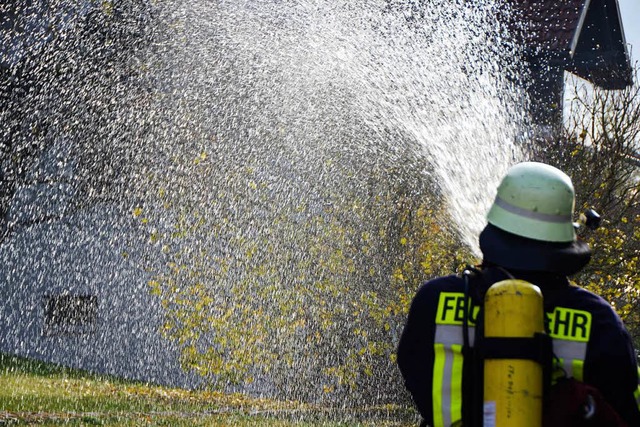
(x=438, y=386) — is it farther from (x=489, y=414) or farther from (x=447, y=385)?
(x=489, y=414)

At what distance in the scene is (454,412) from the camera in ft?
7.42

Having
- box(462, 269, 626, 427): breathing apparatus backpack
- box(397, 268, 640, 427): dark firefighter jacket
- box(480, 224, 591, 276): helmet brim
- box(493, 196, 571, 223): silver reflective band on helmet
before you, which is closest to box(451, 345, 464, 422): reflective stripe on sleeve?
box(397, 268, 640, 427): dark firefighter jacket

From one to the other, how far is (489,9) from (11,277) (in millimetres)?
8331

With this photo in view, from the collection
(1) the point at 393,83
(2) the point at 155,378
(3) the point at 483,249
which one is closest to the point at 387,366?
(1) the point at 393,83

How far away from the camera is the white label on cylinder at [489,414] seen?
2057 mm

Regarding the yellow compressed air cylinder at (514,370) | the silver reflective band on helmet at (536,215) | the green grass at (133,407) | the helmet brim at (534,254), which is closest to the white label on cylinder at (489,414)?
the yellow compressed air cylinder at (514,370)

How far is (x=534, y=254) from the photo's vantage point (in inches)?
90.6

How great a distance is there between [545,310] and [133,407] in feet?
23.2

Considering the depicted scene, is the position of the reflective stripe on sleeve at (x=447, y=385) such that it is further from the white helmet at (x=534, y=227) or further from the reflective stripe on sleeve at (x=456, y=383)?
the white helmet at (x=534, y=227)

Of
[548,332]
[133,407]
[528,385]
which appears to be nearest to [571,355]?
[548,332]

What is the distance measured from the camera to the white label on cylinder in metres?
2.06

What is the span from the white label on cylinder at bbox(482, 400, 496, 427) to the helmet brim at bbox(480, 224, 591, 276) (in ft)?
Result: 1.26

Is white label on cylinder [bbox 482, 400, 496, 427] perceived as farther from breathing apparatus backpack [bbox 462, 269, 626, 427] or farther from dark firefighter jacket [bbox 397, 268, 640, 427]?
dark firefighter jacket [bbox 397, 268, 640, 427]

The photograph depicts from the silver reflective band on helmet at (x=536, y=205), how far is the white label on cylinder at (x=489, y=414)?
47cm
